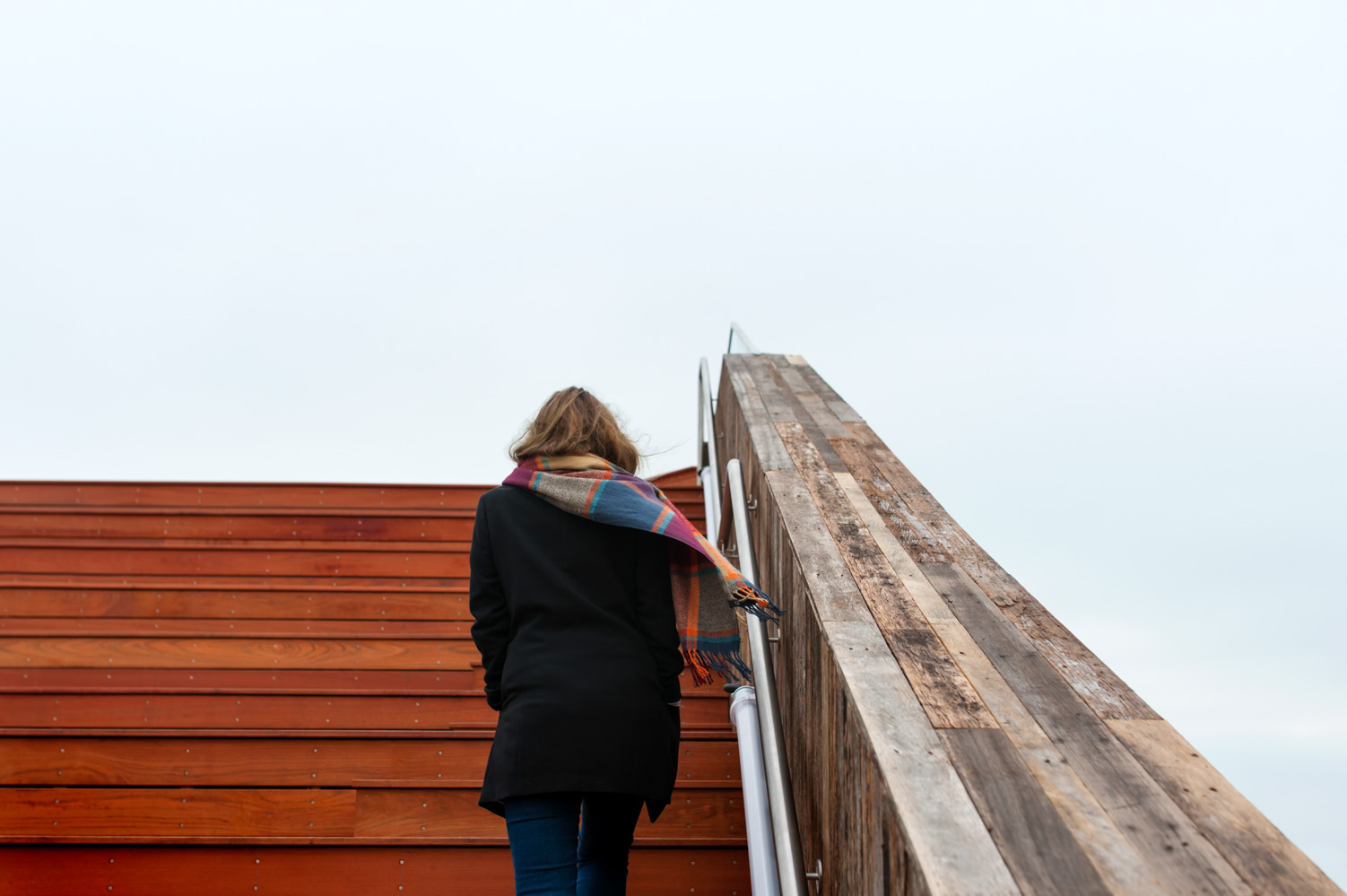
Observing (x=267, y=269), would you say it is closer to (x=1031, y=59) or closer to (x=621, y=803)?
(x=1031, y=59)

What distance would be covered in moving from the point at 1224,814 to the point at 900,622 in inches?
18.9

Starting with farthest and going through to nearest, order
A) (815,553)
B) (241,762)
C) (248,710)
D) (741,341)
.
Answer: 1. (741,341)
2. (248,710)
3. (241,762)
4. (815,553)

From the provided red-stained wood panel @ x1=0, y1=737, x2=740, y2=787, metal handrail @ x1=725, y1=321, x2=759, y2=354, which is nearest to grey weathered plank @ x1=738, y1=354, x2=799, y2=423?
metal handrail @ x1=725, y1=321, x2=759, y2=354

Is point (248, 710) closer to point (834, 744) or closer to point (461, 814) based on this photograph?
point (461, 814)

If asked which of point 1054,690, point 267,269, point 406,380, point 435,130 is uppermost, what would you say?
point 435,130

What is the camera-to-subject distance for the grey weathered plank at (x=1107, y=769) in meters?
0.74

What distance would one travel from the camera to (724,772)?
219 cm

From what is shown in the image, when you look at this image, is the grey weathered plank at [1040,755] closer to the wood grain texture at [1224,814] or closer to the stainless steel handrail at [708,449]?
the wood grain texture at [1224,814]

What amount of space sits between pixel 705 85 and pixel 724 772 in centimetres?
1243

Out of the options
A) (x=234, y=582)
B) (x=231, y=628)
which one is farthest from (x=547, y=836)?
(x=234, y=582)

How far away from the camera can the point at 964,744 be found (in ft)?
3.06

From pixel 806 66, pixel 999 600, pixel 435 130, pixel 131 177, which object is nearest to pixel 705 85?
pixel 806 66

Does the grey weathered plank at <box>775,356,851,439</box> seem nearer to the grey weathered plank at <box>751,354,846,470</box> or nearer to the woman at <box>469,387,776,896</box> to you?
the grey weathered plank at <box>751,354,846,470</box>

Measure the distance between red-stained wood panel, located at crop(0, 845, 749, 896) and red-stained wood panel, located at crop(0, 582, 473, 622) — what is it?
1.22m
